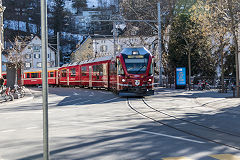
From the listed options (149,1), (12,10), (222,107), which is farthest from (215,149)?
(12,10)

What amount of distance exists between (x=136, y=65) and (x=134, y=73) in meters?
0.63

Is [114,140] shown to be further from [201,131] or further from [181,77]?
[181,77]

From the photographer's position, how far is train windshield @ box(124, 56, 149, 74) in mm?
24109

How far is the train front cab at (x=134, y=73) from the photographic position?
23.8 meters

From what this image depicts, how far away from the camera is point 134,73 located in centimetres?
2395

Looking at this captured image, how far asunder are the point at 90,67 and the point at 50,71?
1998 centimetres

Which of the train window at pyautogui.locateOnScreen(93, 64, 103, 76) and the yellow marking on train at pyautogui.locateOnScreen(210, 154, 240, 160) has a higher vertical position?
the train window at pyautogui.locateOnScreen(93, 64, 103, 76)

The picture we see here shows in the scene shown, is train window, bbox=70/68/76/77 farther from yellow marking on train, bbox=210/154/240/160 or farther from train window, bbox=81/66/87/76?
yellow marking on train, bbox=210/154/240/160

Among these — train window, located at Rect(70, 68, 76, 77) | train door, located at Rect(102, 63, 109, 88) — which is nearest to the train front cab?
train door, located at Rect(102, 63, 109, 88)

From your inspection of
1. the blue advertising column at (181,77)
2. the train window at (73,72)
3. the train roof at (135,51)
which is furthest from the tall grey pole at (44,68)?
the train window at (73,72)

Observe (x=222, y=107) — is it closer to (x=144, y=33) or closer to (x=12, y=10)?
(x=144, y=33)

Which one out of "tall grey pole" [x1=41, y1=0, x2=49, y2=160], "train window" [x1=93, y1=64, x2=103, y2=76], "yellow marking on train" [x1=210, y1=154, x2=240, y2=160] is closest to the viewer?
"tall grey pole" [x1=41, y1=0, x2=49, y2=160]

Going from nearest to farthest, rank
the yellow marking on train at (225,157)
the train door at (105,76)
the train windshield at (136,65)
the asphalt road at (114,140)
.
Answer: the yellow marking on train at (225,157) → the asphalt road at (114,140) → the train windshield at (136,65) → the train door at (105,76)

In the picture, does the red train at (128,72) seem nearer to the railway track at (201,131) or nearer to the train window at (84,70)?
the train window at (84,70)
